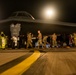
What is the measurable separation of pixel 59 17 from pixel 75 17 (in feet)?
19.3

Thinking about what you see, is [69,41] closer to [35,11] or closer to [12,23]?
[12,23]

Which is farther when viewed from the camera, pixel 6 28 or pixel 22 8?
pixel 22 8

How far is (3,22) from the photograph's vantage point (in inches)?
1405

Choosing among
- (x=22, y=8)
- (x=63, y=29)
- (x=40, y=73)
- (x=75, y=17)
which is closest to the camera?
(x=40, y=73)

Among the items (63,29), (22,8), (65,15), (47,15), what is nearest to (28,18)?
(63,29)

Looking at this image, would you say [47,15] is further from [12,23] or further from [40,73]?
[40,73]

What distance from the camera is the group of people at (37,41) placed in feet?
88.9

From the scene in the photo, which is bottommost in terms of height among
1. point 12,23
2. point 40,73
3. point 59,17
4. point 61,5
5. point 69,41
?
point 40,73

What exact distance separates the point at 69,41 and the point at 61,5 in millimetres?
36184

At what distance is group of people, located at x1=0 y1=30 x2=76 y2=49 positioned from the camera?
2711 cm

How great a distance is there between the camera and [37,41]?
104 feet

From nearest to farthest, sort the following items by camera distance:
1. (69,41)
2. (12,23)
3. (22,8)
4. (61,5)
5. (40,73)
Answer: (40,73), (69,41), (12,23), (22,8), (61,5)

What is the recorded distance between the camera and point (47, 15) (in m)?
44.1

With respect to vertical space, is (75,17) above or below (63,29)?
above
